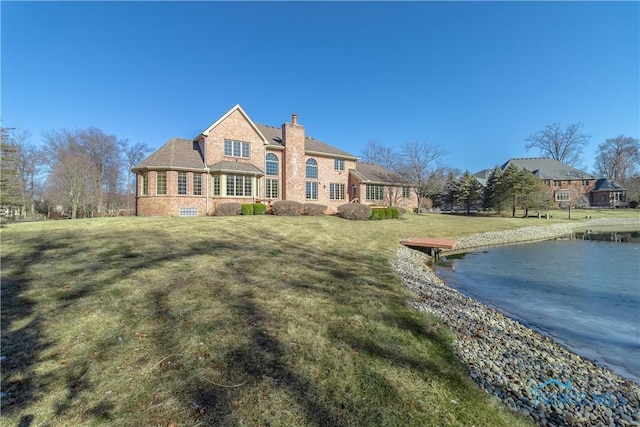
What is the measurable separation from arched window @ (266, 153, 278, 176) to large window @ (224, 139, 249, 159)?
7.44 ft

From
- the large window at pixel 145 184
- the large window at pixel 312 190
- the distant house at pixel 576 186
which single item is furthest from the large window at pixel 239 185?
the distant house at pixel 576 186

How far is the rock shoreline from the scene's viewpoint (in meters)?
3.45

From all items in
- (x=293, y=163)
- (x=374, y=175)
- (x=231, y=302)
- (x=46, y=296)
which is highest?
(x=293, y=163)

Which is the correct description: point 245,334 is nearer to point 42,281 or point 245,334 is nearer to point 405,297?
point 405,297

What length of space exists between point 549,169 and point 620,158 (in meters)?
20.2

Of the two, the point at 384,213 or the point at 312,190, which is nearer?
the point at 384,213

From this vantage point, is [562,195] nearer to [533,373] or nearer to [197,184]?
[197,184]

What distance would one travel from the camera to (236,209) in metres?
21.3

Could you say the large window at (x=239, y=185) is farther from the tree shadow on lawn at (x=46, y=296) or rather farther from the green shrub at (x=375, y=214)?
the tree shadow on lawn at (x=46, y=296)

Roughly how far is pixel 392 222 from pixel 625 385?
64.2 ft

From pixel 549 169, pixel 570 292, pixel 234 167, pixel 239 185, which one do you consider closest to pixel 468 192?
pixel 549 169

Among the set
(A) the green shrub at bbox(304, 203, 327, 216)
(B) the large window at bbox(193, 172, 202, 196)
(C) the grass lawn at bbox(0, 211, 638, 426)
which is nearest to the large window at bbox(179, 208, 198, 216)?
(B) the large window at bbox(193, 172, 202, 196)

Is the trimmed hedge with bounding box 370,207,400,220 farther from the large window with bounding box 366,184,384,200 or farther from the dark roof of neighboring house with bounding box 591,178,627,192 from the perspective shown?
the dark roof of neighboring house with bounding box 591,178,627,192

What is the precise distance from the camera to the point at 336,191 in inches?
1172
